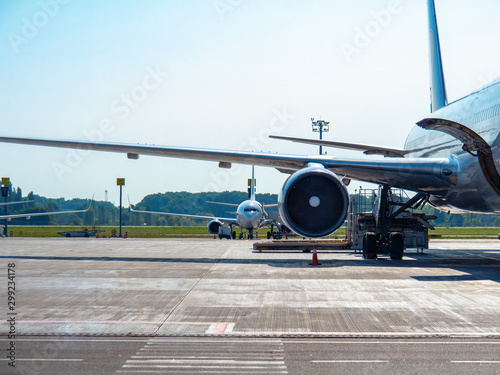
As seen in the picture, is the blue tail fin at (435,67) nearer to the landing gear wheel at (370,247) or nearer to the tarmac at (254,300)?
the landing gear wheel at (370,247)

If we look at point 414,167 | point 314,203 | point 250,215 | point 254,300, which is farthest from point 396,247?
point 250,215

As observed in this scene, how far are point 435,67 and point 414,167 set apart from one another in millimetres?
8388

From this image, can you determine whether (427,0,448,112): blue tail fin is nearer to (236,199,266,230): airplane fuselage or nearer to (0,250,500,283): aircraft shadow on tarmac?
(0,250,500,283): aircraft shadow on tarmac

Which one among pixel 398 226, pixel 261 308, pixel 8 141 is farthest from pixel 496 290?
pixel 8 141

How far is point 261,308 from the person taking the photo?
902cm

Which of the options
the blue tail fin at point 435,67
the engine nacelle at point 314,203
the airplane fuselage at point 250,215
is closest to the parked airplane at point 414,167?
the engine nacelle at point 314,203

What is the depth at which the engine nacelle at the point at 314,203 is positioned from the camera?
613 inches

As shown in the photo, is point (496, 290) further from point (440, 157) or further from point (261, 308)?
point (440, 157)

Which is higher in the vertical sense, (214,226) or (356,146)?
(356,146)

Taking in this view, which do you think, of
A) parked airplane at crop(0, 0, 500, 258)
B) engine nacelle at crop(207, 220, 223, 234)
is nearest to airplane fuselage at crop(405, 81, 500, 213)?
parked airplane at crop(0, 0, 500, 258)

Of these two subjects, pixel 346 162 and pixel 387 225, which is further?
pixel 387 225

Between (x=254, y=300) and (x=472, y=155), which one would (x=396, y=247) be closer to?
(x=472, y=155)

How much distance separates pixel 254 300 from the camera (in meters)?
9.78

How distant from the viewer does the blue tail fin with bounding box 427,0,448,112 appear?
2230 centimetres
